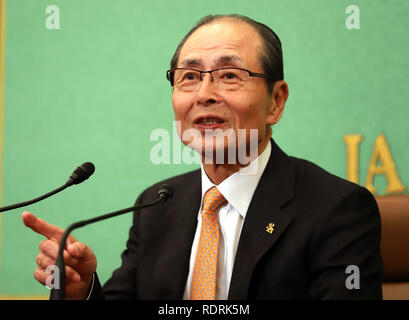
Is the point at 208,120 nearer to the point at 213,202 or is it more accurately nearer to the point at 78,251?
the point at 213,202

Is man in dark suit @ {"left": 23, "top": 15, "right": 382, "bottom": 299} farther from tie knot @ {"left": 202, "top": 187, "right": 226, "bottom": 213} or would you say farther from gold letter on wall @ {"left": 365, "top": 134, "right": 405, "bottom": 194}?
gold letter on wall @ {"left": 365, "top": 134, "right": 405, "bottom": 194}

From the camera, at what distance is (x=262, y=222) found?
1.09m

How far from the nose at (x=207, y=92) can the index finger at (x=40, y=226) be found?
1.67 feet

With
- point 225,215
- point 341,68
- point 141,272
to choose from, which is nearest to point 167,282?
point 141,272

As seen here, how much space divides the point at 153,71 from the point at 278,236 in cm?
131

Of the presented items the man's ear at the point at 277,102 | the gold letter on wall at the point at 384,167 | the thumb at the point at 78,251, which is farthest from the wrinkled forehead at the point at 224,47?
the gold letter on wall at the point at 384,167

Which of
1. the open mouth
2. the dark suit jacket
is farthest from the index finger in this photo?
the open mouth

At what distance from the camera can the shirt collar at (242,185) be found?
3.79 feet

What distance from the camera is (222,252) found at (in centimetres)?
113

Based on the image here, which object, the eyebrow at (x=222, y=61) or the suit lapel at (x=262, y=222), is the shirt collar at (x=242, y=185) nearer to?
the suit lapel at (x=262, y=222)

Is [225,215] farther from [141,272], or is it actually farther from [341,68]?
[341,68]

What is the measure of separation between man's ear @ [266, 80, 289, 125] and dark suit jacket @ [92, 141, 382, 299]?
0.34 ft

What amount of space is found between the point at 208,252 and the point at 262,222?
171 mm

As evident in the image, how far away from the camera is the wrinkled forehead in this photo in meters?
1.14
